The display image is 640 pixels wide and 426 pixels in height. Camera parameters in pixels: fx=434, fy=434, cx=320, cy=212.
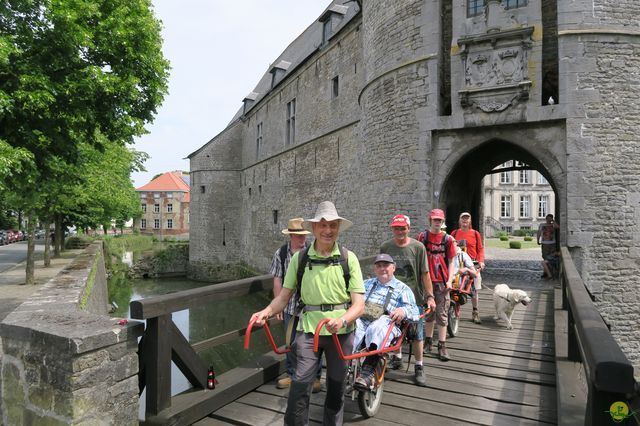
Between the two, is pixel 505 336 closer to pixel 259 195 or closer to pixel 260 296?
pixel 260 296

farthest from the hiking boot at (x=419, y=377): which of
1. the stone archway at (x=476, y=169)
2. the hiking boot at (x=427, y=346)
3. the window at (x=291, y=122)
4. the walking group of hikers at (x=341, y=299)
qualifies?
the window at (x=291, y=122)

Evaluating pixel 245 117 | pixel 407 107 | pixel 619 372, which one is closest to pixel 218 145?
pixel 245 117

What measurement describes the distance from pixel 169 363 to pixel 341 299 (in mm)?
1288

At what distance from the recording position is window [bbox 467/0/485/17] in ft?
27.7

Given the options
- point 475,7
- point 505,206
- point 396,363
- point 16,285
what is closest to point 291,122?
point 475,7

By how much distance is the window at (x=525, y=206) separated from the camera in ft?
125

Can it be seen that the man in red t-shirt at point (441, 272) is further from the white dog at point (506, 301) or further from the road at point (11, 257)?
the road at point (11, 257)

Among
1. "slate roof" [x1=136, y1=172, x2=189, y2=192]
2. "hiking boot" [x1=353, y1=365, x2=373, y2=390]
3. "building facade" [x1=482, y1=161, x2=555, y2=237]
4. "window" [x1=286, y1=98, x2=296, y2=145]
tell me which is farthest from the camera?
"slate roof" [x1=136, y1=172, x2=189, y2=192]

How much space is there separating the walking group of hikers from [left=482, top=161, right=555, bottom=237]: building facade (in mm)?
36004

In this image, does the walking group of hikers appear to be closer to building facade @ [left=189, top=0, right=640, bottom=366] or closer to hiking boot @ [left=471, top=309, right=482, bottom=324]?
hiking boot @ [left=471, top=309, right=482, bottom=324]

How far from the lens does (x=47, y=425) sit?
268cm

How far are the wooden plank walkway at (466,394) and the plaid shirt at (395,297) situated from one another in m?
0.68

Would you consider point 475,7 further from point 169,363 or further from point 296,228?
point 169,363

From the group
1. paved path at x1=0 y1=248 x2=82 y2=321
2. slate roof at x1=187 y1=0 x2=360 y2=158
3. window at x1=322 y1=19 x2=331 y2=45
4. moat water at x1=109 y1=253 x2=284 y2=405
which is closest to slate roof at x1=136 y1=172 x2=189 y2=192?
slate roof at x1=187 y1=0 x2=360 y2=158
